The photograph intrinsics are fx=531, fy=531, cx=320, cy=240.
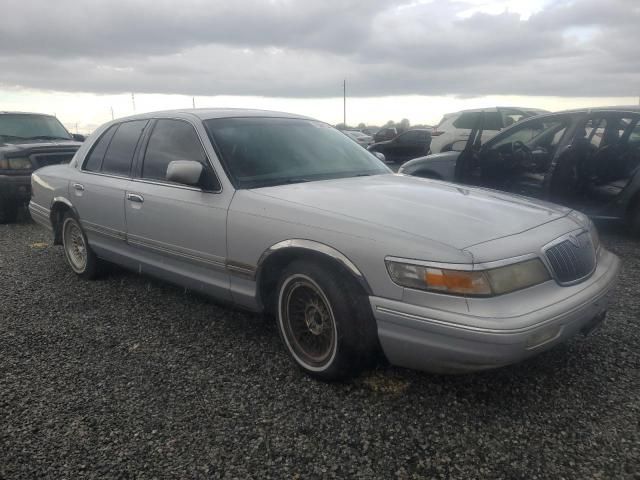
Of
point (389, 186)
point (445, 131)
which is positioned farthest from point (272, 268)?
point (445, 131)

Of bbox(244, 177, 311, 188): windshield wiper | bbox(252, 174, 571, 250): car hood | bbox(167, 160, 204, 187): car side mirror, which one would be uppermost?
bbox(167, 160, 204, 187): car side mirror

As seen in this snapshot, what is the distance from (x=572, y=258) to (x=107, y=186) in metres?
3.40

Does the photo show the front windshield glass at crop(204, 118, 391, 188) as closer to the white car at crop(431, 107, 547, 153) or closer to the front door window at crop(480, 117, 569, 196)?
the front door window at crop(480, 117, 569, 196)

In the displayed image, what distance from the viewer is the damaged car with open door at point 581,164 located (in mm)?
5512

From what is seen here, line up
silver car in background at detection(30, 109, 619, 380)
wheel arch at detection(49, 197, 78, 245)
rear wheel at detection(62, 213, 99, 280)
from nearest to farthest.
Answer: silver car in background at detection(30, 109, 619, 380) < rear wheel at detection(62, 213, 99, 280) < wheel arch at detection(49, 197, 78, 245)

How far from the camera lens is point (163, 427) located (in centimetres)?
253

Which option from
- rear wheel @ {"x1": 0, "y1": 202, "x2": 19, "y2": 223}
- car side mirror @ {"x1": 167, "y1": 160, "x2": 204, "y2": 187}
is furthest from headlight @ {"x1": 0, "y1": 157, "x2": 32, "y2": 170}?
car side mirror @ {"x1": 167, "y1": 160, "x2": 204, "y2": 187}

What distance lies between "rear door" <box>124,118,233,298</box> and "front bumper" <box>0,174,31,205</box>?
4.82 m

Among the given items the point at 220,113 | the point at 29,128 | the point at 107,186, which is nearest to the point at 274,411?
the point at 220,113

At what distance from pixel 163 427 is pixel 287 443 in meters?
0.62

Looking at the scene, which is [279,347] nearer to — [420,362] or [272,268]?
[272,268]

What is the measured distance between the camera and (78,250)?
500 cm

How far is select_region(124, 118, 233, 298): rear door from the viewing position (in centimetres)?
330

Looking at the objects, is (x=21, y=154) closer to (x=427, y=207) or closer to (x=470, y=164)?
(x=470, y=164)
